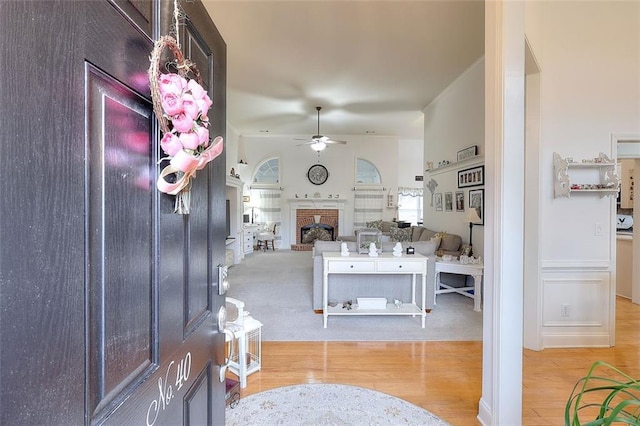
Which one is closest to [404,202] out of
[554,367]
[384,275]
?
[384,275]

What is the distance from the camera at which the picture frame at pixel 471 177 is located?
432cm

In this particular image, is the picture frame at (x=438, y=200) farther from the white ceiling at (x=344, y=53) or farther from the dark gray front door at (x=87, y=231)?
the dark gray front door at (x=87, y=231)

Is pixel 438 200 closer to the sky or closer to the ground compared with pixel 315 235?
closer to the sky

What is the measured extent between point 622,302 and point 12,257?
6066mm

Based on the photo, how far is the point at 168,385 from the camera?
76 centimetres

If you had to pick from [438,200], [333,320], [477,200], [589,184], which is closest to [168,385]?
[333,320]

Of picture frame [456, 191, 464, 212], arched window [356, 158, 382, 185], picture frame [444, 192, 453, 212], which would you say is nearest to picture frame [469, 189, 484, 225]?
picture frame [456, 191, 464, 212]

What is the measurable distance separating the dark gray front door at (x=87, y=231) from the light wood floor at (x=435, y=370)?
5.70 feet

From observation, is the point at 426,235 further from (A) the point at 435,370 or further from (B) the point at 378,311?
(A) the point at 435,370

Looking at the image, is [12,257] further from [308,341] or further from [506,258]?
[308,341]

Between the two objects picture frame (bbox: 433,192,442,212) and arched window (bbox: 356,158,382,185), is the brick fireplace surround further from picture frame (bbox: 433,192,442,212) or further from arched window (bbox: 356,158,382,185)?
picture frame (bbox: 433,192,442,212)

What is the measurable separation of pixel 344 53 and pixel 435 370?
3.87 meters

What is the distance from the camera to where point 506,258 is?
173 centimetres

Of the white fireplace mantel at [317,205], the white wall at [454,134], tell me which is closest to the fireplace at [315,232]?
the white fireplace mantel at [317,205]
